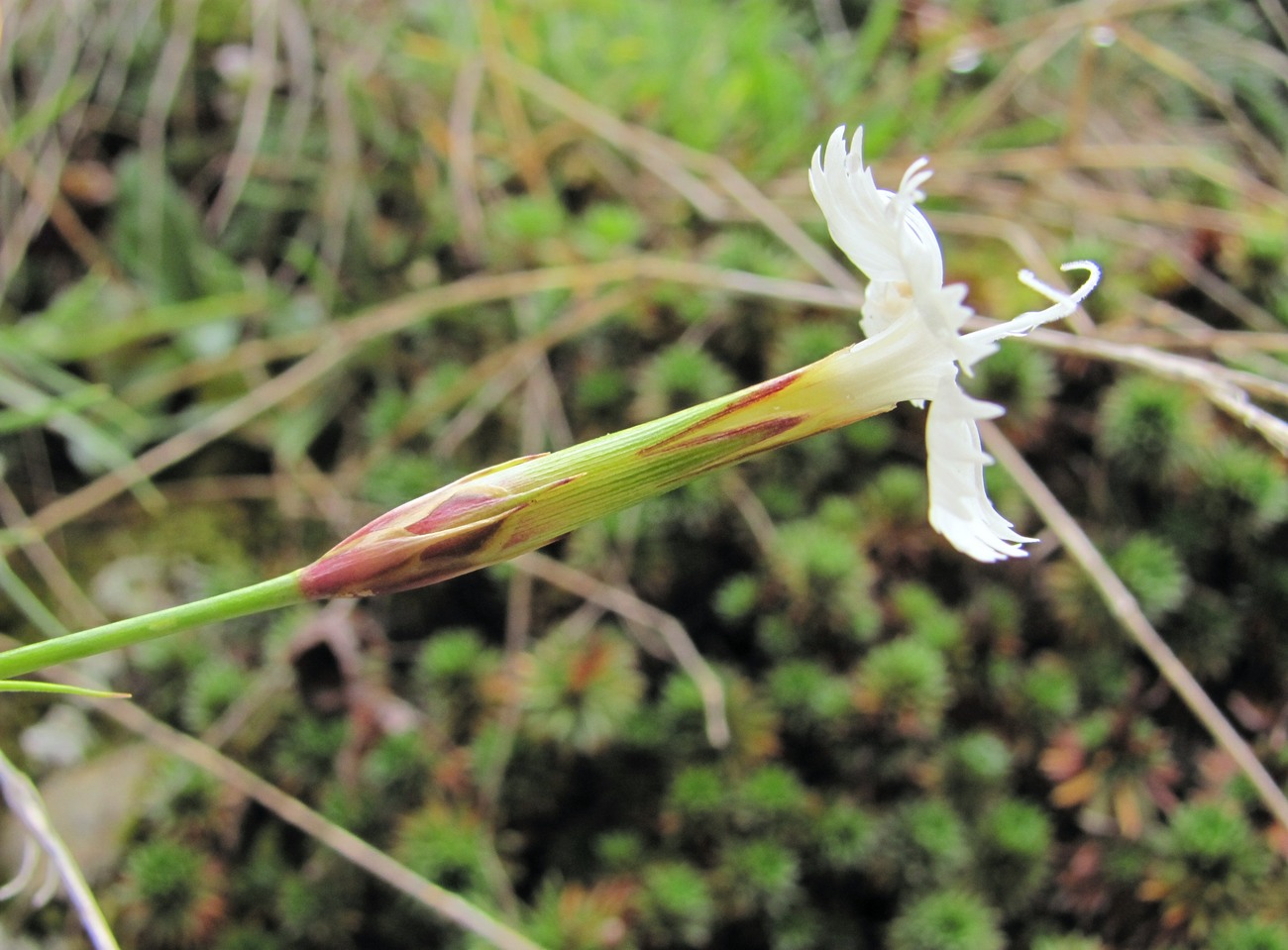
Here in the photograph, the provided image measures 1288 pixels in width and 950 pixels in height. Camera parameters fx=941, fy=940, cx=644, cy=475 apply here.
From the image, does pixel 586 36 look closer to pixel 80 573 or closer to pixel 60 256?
pixel 60 256

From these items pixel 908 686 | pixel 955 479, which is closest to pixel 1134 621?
pixel 908 686

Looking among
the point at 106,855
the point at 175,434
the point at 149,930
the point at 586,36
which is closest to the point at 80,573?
the point at 175,434

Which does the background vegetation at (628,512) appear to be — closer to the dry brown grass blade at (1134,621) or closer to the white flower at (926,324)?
the dry brown grass blade at (1134,621)

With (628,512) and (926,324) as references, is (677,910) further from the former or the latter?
(926,324)

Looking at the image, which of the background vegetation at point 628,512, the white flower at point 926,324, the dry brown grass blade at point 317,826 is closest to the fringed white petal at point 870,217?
the white flower at point 926,324

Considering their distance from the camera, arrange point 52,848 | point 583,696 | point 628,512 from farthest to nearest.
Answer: point 628,512 → point 583,696 → point 52,848

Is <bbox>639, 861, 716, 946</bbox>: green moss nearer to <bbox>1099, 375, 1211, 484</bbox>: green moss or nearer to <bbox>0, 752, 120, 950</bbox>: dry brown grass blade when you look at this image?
<bbox>0, 752, 120, 950</bbox>: dry brown grass blade
